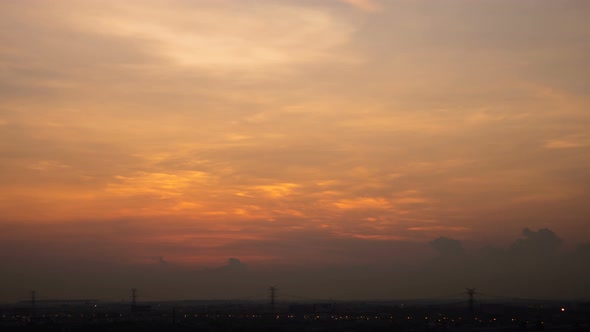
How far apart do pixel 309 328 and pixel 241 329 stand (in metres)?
15.0

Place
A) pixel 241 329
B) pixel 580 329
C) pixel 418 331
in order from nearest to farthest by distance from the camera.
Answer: pixel 580 329 < pixel 418 331 < pixel 241 329

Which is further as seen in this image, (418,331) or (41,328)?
(41,328)

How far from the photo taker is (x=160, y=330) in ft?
478

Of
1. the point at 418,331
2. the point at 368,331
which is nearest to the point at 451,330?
the point at 418,331

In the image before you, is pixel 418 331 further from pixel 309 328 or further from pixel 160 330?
pixel 160 330

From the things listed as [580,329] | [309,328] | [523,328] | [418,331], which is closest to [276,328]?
[309,328]

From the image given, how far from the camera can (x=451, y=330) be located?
456 feet

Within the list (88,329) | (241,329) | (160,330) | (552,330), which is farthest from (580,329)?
(88,329)

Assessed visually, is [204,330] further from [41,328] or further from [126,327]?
[41,328]

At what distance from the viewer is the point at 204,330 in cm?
14988

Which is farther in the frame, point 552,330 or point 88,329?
point 88,329

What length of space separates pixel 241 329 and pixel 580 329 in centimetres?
6937

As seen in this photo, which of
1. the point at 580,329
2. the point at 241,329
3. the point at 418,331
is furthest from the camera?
the point at 241,329

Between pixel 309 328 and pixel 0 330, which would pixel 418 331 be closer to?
pixel 309 328
